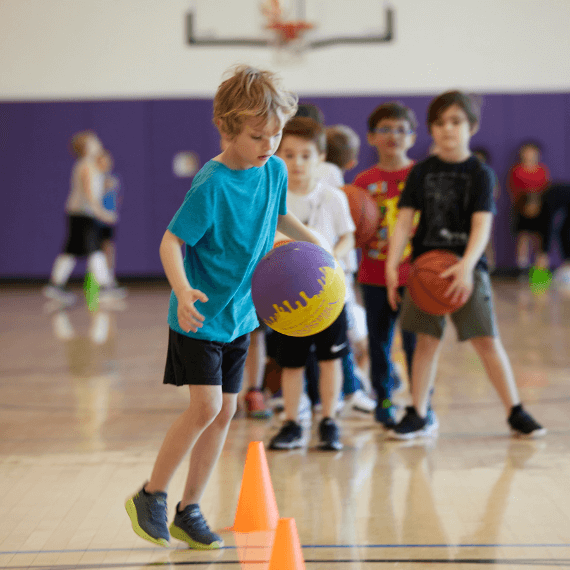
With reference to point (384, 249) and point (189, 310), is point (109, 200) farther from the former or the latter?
point (189, 310)

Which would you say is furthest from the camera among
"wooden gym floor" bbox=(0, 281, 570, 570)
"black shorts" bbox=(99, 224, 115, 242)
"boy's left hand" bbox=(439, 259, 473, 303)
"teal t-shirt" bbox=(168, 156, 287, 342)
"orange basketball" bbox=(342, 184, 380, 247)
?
"black shorts" bbox=(99, 224, 115, 242)

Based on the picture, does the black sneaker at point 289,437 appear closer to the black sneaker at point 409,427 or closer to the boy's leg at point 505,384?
the black sneaker at point 409,427

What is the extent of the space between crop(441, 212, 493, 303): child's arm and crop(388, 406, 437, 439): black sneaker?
1.81 feet

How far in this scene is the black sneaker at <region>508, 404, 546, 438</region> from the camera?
308 cm

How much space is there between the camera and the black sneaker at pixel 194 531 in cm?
210

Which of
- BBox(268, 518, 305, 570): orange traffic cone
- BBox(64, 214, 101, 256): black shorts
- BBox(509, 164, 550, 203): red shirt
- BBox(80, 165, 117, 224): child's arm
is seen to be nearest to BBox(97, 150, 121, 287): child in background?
BBox(64, 214, 101, 256): black shorts

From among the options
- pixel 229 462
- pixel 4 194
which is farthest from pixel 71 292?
pixel 229 462

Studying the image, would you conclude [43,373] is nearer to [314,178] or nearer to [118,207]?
[314,178]

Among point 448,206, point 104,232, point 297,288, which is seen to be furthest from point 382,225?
point 104,232

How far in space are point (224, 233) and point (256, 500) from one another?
0.84m

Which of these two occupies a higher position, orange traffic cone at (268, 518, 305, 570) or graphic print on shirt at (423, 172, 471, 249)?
graphic print on shirt at (423, 172, 471, 249)

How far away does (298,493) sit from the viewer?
2.51 m

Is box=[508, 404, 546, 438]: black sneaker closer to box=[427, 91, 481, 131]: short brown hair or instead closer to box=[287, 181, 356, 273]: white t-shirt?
box=[287, 181, 356, 273]: white t-shirt

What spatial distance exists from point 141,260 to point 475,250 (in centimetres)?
791
